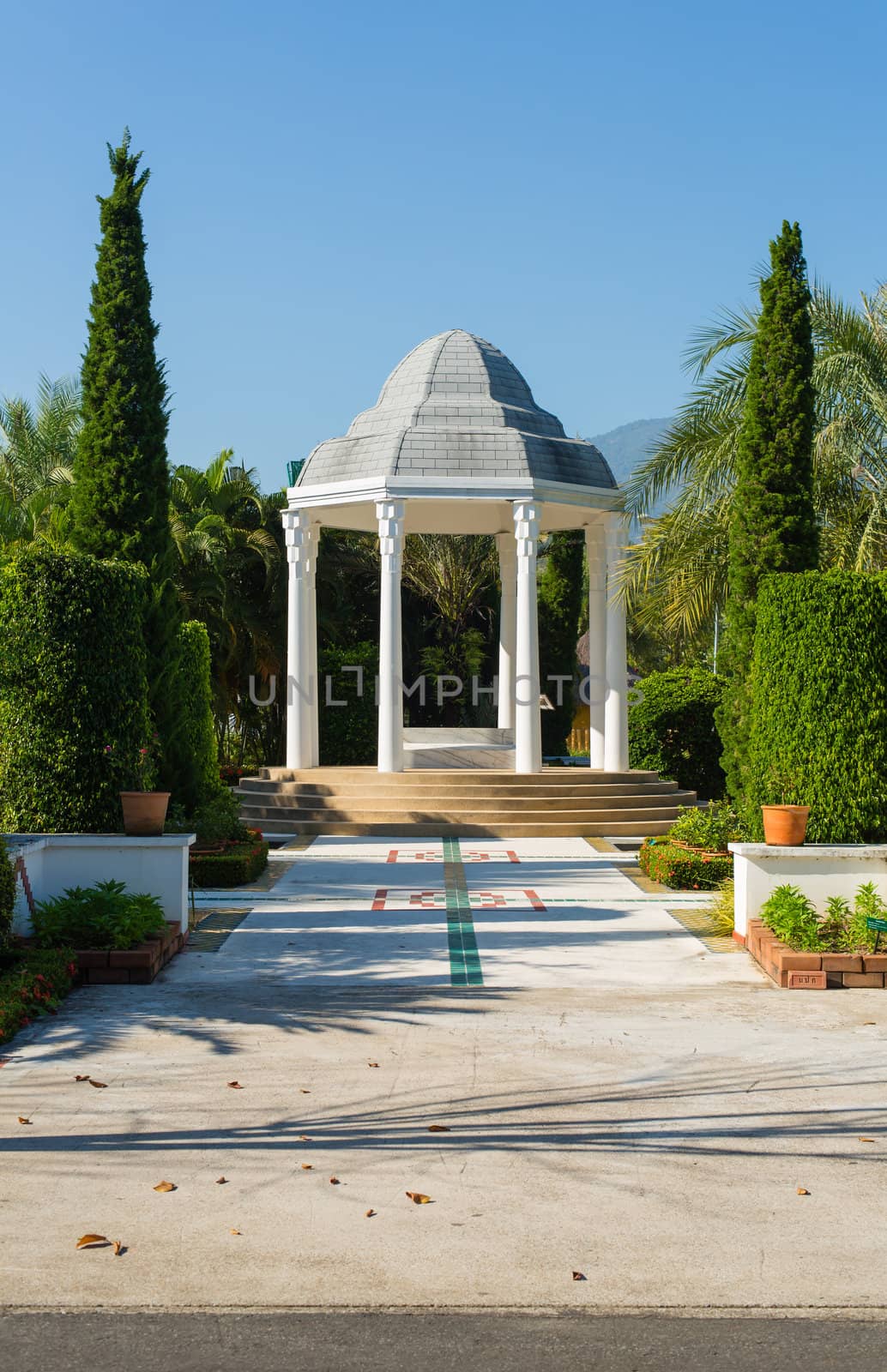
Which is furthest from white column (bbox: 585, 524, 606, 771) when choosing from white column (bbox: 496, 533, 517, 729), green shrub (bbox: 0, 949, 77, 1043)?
green shrub (bbox: 0, 949, 77, 1043)

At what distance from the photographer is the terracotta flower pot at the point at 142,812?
11422 mm

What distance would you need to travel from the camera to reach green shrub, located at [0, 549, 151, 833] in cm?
1182

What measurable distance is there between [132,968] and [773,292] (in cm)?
1163

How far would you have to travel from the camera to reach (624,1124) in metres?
6.59

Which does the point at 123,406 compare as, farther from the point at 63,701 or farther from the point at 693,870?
the point at 693,870

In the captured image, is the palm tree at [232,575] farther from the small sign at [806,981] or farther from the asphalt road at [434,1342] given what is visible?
the asphalt road at [434,1342]

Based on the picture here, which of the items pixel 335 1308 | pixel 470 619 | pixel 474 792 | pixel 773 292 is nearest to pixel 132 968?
pixel 335 1308

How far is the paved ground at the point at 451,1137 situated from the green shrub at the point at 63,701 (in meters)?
2.01

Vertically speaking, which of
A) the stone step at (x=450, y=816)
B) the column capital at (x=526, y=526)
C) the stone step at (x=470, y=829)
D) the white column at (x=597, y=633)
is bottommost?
the stone step at (x=470, y=829)

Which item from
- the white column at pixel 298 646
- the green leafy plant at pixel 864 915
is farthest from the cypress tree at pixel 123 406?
the green leafy plant at pixel 864 915

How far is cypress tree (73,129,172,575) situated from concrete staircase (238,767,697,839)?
612 cm

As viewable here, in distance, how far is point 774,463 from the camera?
16.4 m

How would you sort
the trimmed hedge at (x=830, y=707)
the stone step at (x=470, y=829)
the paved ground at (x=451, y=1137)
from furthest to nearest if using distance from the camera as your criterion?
the stone step at (x=470, y=829) < the trimmed hedge at (x=830, y=707) < the paved ground at (x=451, y=1137)

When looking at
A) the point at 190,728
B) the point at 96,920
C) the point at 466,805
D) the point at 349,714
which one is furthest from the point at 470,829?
the point at 96,920
